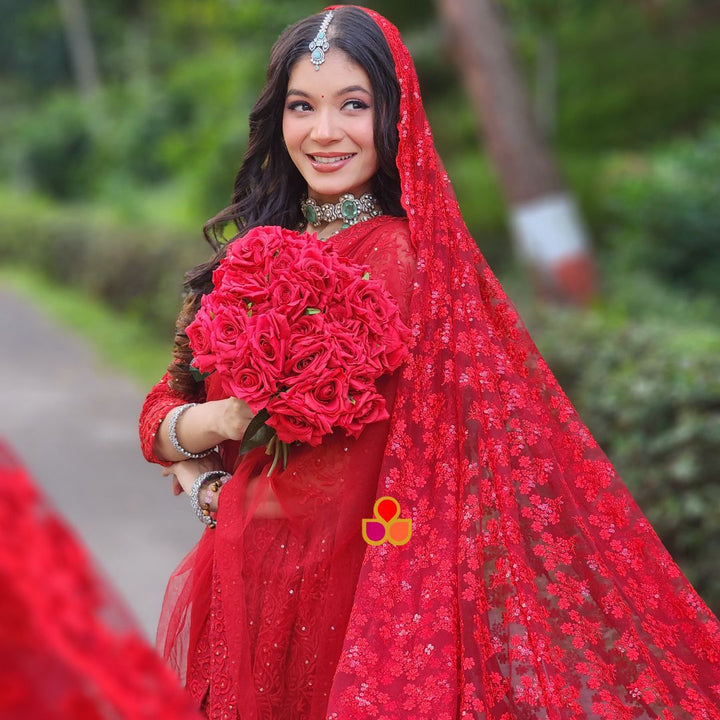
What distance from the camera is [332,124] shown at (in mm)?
2049

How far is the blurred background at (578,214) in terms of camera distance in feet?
14.6

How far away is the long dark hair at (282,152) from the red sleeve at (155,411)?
28 mm

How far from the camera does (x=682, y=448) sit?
4.20 m

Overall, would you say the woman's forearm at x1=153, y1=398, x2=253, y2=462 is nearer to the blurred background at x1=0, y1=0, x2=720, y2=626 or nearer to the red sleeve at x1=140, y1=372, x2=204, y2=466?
the red sleeve at x1=140, y1=372, x2=204, y2=466

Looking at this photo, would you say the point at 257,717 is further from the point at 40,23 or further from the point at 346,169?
the point at 40,23

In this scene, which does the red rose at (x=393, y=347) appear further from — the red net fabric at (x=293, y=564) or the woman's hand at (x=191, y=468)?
the woman's hand at (x=191, y=468)

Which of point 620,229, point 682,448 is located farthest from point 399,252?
point 620,229

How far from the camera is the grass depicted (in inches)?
391

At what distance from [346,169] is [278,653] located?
3.08ft

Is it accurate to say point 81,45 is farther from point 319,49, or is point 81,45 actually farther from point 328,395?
point 328,395

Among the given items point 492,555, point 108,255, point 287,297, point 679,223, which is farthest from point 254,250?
point 108,255

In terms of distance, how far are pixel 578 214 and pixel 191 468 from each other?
7892mm

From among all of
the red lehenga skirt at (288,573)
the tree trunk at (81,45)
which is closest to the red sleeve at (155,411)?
the red lehenga skirt at (288,573)

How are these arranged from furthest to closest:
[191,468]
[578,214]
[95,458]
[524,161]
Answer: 1. [578,214]
2. [524,161]
3. [95,458]
4. [191,468]
